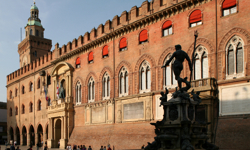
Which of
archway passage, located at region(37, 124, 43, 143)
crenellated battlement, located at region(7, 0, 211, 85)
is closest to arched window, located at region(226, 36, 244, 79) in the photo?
crenellated battlement, located at region(7, 0, 211, 85)

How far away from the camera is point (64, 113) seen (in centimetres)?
3350

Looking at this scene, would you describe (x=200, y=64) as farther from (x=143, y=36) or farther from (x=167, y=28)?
(x=143, y=36)

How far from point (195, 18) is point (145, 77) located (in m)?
6.60

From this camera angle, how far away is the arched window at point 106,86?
2931 centimetres

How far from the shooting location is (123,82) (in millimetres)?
27453

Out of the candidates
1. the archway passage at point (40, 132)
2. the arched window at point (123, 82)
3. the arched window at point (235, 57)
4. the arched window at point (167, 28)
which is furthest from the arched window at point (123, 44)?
the archway passage at point (40, 132)

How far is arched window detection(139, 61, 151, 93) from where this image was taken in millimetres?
25000

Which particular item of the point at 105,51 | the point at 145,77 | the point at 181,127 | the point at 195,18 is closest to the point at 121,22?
the point at 105,51

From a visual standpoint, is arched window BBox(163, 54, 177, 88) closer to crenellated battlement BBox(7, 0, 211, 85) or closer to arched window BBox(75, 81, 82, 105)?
crenellated battlement BBox(7, 0, 211, 85)

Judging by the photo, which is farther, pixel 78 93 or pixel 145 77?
pixel 78 93

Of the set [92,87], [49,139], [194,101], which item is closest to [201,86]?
[194,101]

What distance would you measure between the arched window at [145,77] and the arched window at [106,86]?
15.8 feet

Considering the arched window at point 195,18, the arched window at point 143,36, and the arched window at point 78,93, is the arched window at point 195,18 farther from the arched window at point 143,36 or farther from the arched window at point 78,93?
the arched window at point 78,93

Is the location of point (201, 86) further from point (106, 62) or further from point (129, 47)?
point (106, 62)
